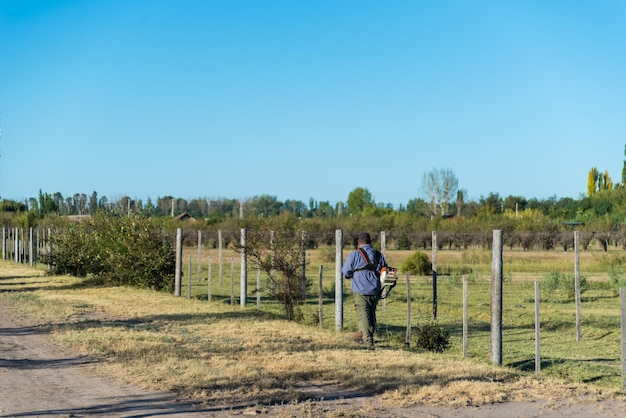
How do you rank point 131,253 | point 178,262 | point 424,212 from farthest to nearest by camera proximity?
1. point 424,212
2. point 131,253
3. point 178,262

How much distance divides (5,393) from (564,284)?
20.7 m

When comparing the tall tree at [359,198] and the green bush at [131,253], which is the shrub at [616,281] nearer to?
the green bush at [131,253]

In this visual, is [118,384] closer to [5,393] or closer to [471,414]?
[5,393]

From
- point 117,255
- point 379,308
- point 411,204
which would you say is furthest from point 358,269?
point 411,204

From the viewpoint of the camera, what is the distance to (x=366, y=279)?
42.0ft

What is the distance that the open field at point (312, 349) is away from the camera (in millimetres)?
9438

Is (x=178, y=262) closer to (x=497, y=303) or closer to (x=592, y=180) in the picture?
(x=497, y=303)

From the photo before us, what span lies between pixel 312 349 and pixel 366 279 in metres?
1.41

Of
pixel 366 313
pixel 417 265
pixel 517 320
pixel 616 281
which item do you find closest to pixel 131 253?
pixel 517 320

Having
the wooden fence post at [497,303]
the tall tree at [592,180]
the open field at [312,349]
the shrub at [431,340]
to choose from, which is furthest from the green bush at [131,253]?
the tall tree at [592,180]

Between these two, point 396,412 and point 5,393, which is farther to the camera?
point 5,393

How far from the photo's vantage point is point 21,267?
3828cm

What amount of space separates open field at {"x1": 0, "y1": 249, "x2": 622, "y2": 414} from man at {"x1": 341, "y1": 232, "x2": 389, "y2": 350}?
46cm

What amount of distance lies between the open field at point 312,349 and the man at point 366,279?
460 millimetres
